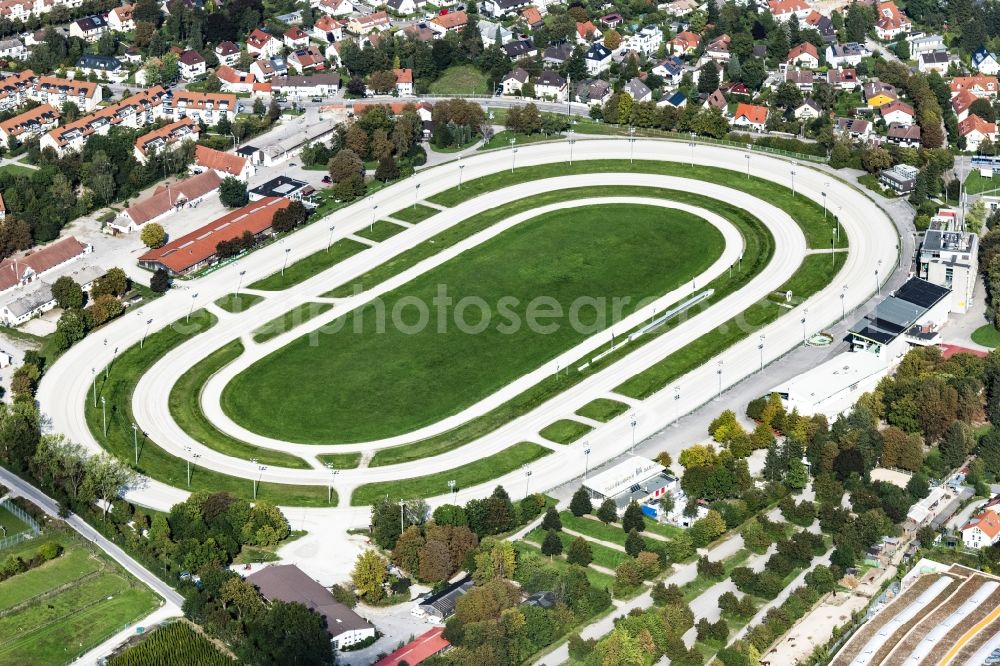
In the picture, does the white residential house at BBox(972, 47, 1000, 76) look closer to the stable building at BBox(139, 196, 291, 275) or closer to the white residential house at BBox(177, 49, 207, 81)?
the stable building at BBox(139, 196, 291, 275)

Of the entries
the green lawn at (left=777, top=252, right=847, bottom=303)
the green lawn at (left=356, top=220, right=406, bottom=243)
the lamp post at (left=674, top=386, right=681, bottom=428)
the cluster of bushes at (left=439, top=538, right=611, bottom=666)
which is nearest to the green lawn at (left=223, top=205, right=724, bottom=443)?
the green lawn at (left=777, top=252, right=847, bottom=303)

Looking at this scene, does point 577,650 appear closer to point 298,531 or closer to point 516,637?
point 516,637

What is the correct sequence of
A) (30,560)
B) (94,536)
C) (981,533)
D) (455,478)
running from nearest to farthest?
1. (981,533)
2. (30,560)
3. (94,536)
4. (455,478)

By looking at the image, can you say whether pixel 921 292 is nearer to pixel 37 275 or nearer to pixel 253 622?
pixel 253 622

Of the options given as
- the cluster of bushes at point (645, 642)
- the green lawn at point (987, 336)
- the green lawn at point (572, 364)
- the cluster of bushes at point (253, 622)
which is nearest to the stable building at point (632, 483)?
the green lawn at point (572, 364)

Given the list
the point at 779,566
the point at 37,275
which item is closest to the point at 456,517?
the point at 779,566

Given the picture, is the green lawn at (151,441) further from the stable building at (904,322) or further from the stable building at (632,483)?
the stable building at (904,322)
